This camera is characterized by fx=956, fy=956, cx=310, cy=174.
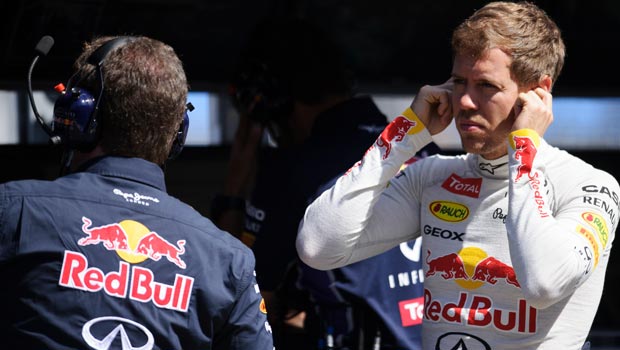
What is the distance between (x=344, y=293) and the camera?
270 centimetres

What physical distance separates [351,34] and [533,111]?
1950 millimetres

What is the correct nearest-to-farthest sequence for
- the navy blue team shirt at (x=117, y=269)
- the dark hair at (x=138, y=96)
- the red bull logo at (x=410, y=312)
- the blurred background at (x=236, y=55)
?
the navy blue team shirt at (x=117, y=269)
the dark hair at (x=138, y=96)
the red bull logo at (x=410, y=312)
the blurred background at (x=236, y=55)

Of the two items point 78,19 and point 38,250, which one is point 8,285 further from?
point 78,19

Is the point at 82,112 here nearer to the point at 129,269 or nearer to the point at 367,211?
the point at 129,269

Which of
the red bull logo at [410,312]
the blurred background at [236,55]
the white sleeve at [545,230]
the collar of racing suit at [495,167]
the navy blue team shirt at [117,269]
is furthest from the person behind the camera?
the blurred background at [236,55]

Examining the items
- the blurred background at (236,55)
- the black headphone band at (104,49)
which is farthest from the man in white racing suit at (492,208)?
the blurred background at (236,55)

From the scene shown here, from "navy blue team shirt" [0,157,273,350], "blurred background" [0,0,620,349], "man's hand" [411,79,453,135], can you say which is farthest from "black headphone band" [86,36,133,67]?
"blurred background" [0,0,620,349]

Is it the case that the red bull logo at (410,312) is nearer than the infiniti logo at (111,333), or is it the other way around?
the infiniti logo at (111,333)

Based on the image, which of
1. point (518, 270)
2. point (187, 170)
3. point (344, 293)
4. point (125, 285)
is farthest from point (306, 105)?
point (125, 285)

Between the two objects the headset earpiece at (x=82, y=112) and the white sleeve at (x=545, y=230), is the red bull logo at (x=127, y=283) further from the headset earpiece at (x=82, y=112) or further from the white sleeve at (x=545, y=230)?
the white sleeve at (x=545, y=230)

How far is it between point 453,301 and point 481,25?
0.63 meters

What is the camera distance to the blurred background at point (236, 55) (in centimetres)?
342

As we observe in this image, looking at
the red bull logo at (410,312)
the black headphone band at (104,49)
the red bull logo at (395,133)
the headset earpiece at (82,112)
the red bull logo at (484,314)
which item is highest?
the black headphone band at (104,49)

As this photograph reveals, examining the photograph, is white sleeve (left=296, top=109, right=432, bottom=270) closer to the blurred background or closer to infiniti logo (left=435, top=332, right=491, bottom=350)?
infiniti logo (left=435, top=332, right=491, bottom=350)
